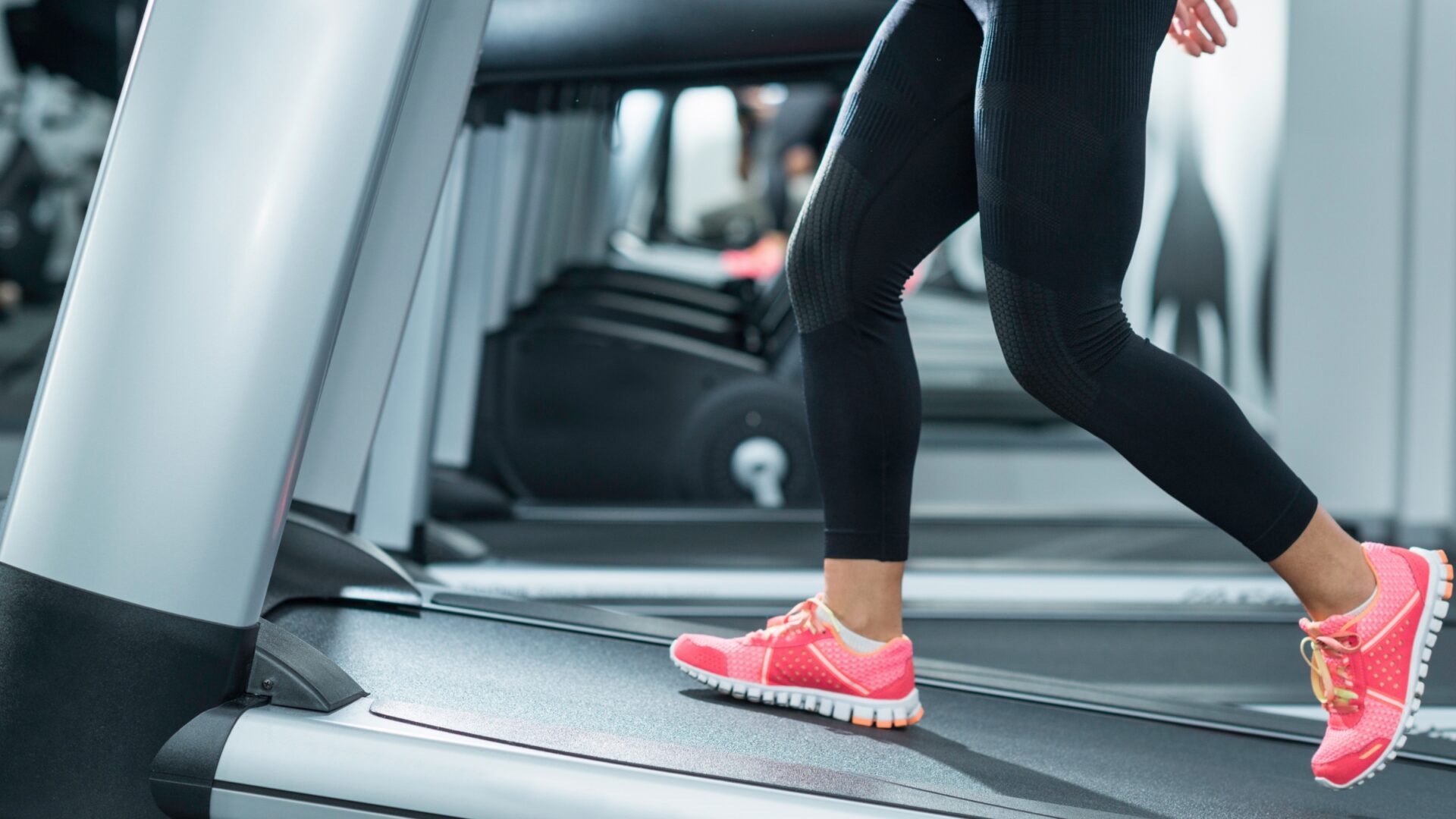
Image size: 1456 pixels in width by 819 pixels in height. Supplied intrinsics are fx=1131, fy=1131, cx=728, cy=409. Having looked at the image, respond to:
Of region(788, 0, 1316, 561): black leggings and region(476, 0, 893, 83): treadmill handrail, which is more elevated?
region(476, 0, 893, 83): treadmill handrail

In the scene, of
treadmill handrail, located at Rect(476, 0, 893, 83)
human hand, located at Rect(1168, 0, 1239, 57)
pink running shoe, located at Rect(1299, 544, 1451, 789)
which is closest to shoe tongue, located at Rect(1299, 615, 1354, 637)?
pink running shoe, located at Rect(1299, 544, 1451, 789)

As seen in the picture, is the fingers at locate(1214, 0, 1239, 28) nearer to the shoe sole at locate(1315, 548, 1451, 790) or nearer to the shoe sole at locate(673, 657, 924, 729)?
the shoe sole at locate(1315, 548, 1451, 790)

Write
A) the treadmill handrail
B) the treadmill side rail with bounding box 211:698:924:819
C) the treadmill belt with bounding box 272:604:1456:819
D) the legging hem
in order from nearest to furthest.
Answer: the treadmill side rail with bounding box 211:698:924:819, the treadmill belt with bounding box 272:604:1456:819, the legging hem, the treadmill handrail

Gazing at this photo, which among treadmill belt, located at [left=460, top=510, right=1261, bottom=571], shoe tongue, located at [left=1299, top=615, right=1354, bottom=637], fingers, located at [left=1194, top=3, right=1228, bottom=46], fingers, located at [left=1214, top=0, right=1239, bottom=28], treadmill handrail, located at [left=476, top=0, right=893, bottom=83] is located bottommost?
shoe tongue, located at [left=1299, top=615, right=1354, bottom=637]

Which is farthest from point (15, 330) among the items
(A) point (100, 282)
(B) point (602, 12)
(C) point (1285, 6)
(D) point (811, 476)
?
(C) point (1285, 6)

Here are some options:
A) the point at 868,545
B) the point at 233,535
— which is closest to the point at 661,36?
the point at 868,545

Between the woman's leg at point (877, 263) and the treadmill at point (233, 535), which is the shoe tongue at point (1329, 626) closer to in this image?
the treadmill at point (233, 535)

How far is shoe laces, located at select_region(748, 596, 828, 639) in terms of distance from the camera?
1011 mm

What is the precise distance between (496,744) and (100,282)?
435 millimetres

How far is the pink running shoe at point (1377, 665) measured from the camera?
2.65ft

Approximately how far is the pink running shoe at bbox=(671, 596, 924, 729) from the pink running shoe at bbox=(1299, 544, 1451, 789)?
1.08 ft

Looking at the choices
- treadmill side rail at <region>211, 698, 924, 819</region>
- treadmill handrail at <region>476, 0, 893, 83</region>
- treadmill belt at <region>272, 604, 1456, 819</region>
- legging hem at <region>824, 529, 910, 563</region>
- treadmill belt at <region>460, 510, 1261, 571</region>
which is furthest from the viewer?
treadmill belt at <region>460, 510, 1261, 571</region>

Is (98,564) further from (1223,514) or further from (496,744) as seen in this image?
(1223,514)

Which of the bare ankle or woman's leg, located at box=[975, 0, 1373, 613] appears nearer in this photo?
woman's leg, located at box=[975, 0, 1373, 613]
